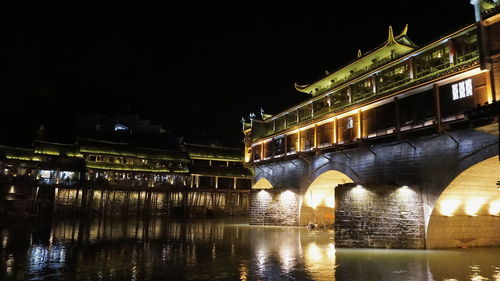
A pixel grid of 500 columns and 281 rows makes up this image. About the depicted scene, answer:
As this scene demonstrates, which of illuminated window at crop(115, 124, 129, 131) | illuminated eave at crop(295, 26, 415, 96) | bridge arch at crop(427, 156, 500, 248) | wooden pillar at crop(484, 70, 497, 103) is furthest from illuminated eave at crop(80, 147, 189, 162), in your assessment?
wooden pillar at crop(484, 70, 497, 103)

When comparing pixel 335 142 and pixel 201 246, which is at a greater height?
pixel 335 142

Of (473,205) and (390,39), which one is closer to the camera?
(473,205)

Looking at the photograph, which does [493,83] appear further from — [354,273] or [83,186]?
[83,186]

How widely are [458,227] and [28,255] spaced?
21.0 m

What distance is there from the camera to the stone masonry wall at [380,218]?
18.2 metres

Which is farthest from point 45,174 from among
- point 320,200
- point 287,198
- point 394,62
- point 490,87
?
point 490,87

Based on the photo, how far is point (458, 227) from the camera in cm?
1867

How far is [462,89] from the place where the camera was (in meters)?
16.7

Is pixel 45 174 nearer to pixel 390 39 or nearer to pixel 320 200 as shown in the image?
pixel 320 200

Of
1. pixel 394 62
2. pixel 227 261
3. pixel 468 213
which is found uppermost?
pixel 394 62

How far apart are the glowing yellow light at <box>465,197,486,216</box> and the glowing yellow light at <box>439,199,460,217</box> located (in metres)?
0.76

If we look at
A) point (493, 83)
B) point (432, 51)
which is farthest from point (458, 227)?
point (432, 51)

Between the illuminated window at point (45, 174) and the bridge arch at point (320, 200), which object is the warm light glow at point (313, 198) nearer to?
the bridge arch at point (320, 200)

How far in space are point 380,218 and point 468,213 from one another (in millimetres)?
4737
